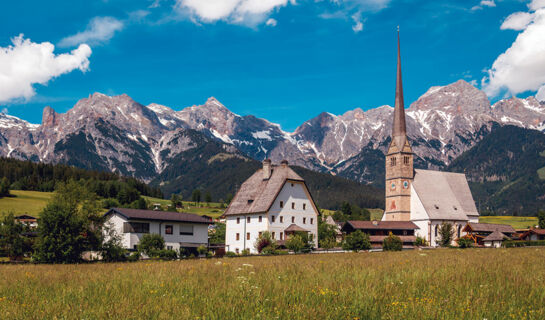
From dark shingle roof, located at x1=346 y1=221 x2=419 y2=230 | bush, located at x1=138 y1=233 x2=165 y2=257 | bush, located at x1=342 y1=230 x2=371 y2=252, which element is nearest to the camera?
bush, located at x1=138 y1=233 x2=165 y2=257

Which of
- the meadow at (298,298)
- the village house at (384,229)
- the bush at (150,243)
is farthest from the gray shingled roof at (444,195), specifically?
the meadow at (298,298)

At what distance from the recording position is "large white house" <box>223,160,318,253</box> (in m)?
80.6

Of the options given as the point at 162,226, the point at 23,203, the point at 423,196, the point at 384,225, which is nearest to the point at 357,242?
the point at 162,226

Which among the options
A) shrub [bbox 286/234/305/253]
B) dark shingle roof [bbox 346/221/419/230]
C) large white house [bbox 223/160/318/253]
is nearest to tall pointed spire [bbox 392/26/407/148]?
dark shingle roof [bbox 346/221/419/230]

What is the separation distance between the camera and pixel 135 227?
233 feet

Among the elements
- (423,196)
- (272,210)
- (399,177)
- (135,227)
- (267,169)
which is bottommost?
(135,227)

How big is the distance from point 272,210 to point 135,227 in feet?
71.7

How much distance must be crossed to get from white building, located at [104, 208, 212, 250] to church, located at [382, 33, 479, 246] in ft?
181

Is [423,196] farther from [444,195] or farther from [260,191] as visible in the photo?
[260,191]

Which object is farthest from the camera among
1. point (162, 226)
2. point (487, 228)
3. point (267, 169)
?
point (487, 228)

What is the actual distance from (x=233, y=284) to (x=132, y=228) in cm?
5876

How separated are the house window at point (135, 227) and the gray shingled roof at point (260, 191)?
1770cm

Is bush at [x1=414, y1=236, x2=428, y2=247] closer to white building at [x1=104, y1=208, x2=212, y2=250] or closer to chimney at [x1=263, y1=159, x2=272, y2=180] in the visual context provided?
chimney at [x1=263, y1=159, x2=272, y2=180]

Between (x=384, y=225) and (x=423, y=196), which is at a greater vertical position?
(x=423, y=196)
